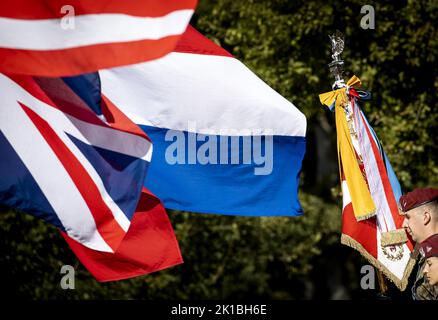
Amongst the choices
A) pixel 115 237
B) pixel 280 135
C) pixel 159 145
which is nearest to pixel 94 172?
pixel 115 237

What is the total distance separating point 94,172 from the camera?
7340 mm

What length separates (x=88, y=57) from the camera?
6.86 meters

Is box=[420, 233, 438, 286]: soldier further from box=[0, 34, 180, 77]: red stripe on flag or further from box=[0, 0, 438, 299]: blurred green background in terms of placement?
box=[0, 0, 438, 299]: blurred green background

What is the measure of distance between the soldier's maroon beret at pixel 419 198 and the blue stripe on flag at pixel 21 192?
2.36m

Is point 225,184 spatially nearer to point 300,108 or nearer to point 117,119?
point 117,119

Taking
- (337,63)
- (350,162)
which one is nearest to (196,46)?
(337,63)

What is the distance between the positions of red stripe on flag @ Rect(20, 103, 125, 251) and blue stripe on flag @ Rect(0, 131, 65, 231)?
0.25m

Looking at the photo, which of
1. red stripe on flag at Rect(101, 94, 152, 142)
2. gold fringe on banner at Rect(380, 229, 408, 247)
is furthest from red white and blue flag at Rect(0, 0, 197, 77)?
gold fringe on banner at Rect(380, 229, 408, 247)

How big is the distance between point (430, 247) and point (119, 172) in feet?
7.47

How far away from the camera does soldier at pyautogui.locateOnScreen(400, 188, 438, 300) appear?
263 inches

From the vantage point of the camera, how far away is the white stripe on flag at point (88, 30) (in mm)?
6891
